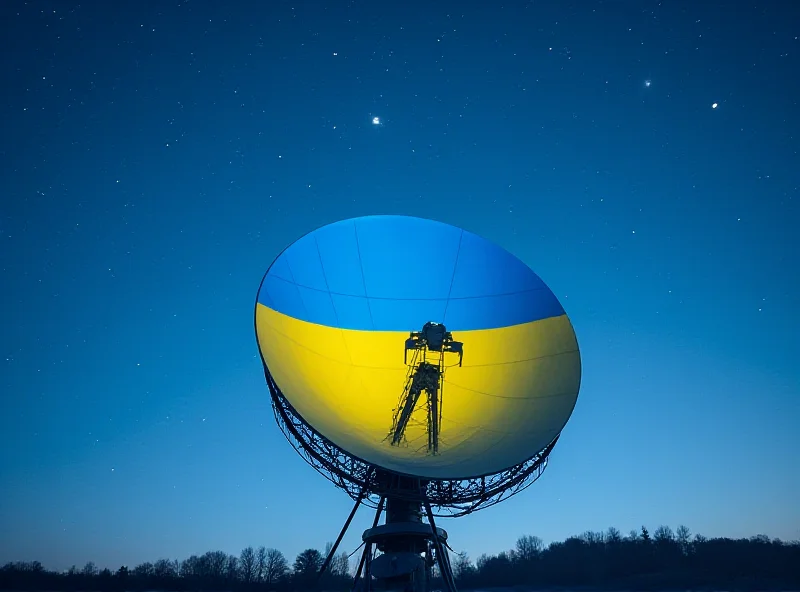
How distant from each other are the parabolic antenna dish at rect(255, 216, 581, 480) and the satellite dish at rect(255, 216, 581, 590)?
0.04 m

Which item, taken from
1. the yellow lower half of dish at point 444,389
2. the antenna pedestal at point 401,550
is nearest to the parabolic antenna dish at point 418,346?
the yellow lower half of dish at point 444,389

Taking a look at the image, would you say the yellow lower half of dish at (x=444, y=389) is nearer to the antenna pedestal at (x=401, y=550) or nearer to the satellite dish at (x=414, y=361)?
the satellite dish at (x=414, y=361)

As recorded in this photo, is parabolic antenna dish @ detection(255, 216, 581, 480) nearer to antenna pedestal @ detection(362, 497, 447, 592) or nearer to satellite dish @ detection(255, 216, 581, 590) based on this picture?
satellite dish @ detection(255, 216, 581, 590)

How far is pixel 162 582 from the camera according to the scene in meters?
61.3

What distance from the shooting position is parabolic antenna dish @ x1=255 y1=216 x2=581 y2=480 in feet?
49.0

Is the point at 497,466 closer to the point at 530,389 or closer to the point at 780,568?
the point at 530,389

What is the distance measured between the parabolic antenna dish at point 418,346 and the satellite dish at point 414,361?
41 millimetres

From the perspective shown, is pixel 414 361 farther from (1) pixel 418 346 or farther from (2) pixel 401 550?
(2) pixel 401 550

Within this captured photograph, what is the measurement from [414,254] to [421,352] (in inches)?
147

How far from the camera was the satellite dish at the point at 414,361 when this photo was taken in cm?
1491

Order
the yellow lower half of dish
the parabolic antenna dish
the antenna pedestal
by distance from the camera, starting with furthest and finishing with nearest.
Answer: the antenna pedestal < the parabolic antenna dish < the yellow lower half of dish

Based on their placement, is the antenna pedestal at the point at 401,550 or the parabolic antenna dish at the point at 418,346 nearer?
the parabolic antenna dish at the point at 418,346

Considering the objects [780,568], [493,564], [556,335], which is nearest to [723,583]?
[780,568]

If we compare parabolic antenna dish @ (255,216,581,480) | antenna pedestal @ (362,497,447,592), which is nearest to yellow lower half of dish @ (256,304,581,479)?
parabolic antenna dish @ (255,216,581,480)
